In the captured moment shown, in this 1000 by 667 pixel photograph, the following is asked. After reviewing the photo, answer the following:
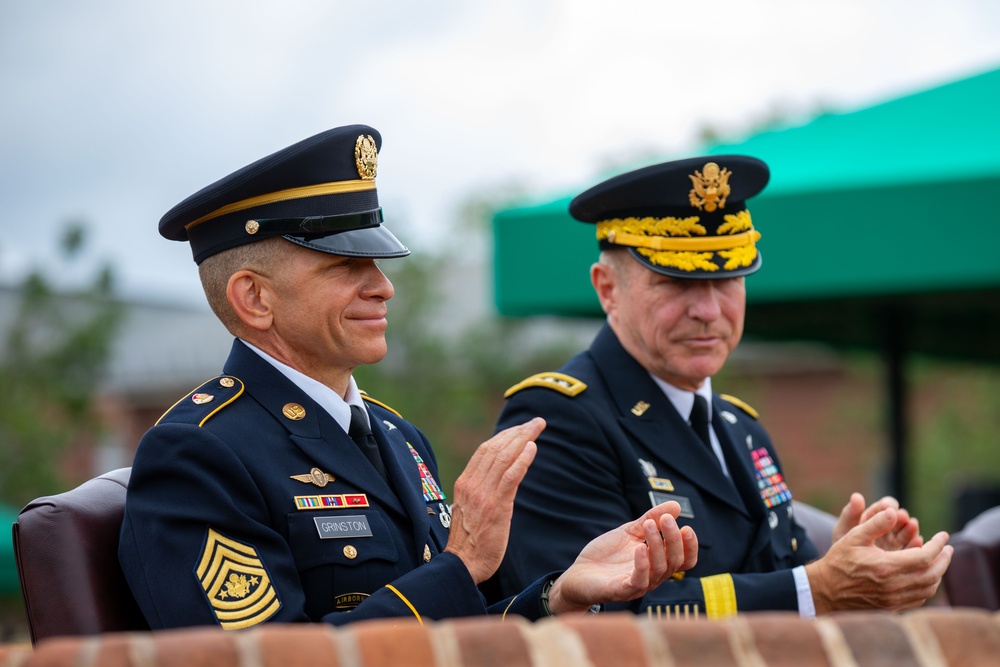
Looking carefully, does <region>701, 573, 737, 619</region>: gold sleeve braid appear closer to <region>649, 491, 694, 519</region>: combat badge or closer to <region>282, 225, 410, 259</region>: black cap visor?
<region>649, 491, 694, 519</region>: combat badge

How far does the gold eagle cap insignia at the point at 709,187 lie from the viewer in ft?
11.3

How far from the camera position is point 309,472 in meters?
2.45

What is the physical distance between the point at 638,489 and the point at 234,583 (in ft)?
4.37

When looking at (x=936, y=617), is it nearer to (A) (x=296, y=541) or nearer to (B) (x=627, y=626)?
(B) (x=627, y=626)

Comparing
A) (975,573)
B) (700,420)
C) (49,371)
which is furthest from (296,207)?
(49,371)

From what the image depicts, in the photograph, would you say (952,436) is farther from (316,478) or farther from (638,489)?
(316,478)

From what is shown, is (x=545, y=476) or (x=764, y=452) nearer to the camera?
(x=545, y=476)

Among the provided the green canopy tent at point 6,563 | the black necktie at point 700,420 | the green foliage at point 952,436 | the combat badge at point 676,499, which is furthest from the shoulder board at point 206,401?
the green foliage at point 952,436

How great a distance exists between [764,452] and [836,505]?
1608cm

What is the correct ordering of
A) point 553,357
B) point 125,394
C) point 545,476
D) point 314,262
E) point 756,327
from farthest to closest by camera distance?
point 125,394, point 553,357, point 756,327, point 545,476, point 314,262

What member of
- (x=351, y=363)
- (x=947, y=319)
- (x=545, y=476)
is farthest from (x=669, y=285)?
(x=947, y=319)

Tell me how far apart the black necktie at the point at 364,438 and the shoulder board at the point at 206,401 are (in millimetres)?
241

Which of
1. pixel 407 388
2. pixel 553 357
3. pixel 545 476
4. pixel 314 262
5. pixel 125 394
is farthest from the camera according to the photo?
pixel 125 394

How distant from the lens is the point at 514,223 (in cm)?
566
